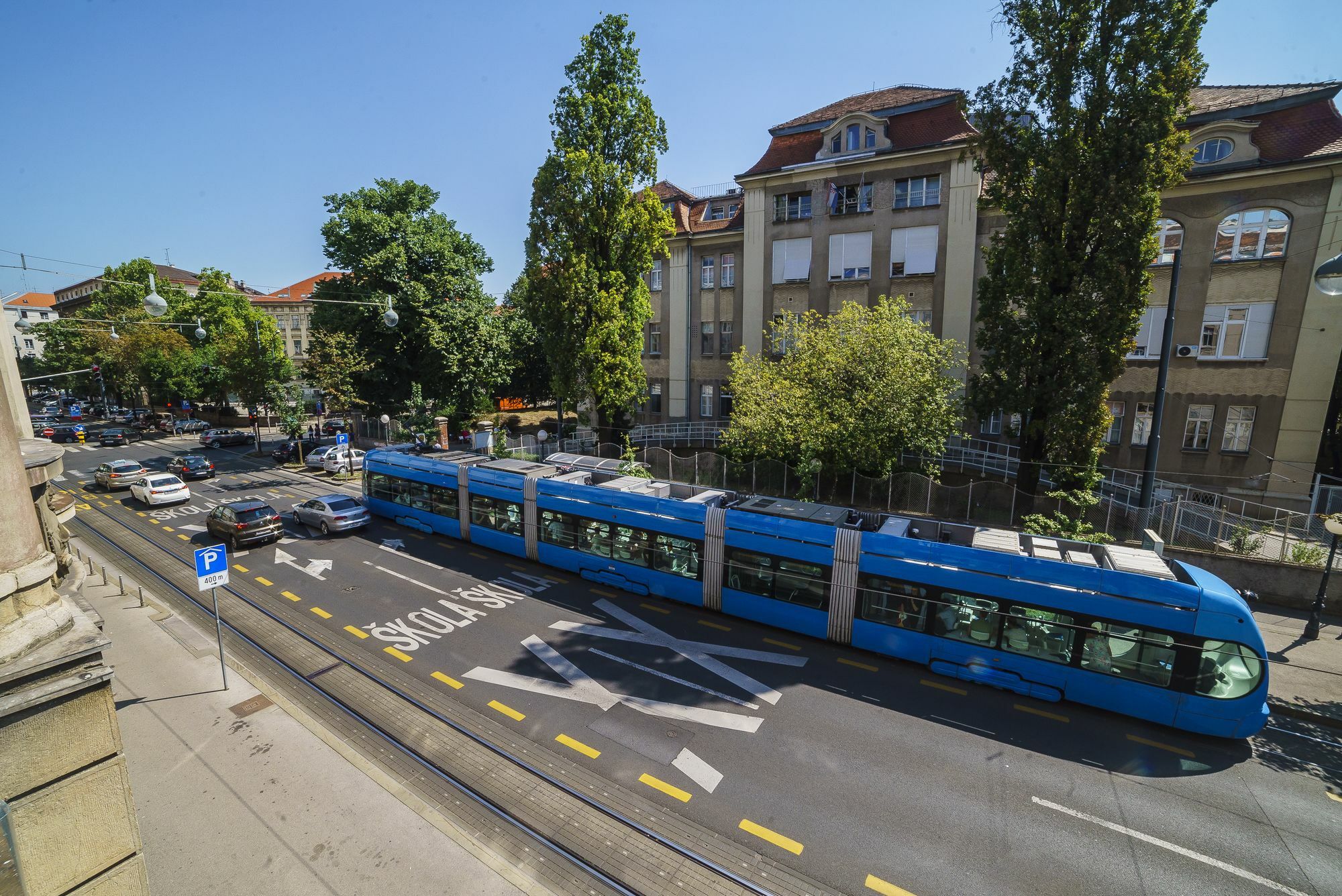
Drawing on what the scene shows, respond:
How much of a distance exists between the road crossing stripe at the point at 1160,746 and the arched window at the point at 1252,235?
21263 mm

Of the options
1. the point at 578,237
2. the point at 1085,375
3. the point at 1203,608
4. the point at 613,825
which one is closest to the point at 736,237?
the point at 578,237

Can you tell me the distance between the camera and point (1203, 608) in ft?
30.2

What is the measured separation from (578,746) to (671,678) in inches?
100

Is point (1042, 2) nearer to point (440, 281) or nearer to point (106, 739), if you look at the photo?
point (106, 739)

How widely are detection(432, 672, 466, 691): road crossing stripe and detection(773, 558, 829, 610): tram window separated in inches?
274

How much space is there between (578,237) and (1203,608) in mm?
Answer: 23653

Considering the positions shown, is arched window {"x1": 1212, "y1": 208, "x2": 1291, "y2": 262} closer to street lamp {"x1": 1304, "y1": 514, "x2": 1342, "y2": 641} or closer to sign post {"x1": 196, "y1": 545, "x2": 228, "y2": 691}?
street lamp {"x1": 1304, "y1": 514, "x2": 1342, "y2": 641}

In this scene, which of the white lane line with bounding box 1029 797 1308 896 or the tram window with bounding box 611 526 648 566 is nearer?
the white lane line with bounding box 1029 797 1308 896

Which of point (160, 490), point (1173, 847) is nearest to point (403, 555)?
point (160, 490)

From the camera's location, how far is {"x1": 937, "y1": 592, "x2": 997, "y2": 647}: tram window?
10.9m

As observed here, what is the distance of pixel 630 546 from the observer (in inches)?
610

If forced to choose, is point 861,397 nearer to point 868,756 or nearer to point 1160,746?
point 1160,746

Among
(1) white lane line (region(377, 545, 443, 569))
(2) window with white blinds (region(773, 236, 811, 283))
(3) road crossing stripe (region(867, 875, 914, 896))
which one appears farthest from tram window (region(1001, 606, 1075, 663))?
(2) window with white blinds (region(773, 236, 811, 283))

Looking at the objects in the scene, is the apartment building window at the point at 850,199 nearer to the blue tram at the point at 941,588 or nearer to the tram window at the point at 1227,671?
the blue tram at the point at 941,588
